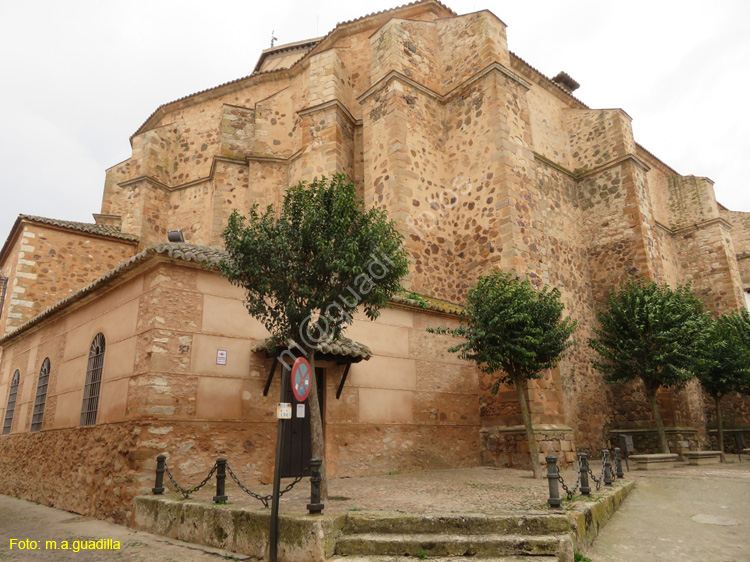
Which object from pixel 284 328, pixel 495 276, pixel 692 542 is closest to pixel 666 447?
pixel 495 276

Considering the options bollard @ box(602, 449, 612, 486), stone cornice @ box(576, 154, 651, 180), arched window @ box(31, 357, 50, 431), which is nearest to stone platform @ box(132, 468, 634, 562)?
bollard @ box(602, 449, 612, 486)

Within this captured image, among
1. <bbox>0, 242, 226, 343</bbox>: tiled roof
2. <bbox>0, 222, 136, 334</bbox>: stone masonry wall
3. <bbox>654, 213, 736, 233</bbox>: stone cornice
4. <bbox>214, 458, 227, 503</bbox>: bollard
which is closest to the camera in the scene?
<bbox>214, 458, 227, 503</bbox>: bollard

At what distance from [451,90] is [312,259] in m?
9.61

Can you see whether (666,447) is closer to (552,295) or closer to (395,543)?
(552,295)

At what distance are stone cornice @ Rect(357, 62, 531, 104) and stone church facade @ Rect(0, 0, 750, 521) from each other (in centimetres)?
6

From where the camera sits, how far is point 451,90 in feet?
45.4

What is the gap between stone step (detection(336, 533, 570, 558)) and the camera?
435 cm

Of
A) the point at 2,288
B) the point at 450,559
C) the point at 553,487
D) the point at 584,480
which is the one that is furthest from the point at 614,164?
the point at 2,288

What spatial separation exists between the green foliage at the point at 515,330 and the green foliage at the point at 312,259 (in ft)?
10.6

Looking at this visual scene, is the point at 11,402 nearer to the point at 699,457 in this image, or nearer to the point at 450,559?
the point at 450,559

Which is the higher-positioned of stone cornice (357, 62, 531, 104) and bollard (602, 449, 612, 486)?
stone cornice (357, 62, 531, 104)

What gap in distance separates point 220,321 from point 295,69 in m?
13.0

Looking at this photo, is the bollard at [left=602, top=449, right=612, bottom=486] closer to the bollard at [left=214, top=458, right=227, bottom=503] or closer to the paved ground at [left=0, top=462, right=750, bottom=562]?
the paved ground at [left=0, top=462, right=750, bottom=562]

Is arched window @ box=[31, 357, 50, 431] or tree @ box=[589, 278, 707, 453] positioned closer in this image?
arched window @ box=[31, 357, 50, 431]
